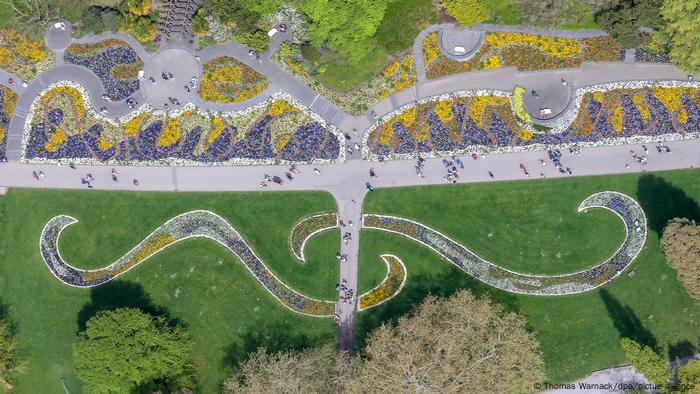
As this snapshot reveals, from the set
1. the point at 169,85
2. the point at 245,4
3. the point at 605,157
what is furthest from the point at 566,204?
the point at 169,85

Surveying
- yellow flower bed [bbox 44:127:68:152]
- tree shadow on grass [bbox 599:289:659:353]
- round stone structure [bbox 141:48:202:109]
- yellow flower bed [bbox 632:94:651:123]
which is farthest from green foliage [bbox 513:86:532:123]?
yellow flower bed [bbox 44:127:68:152]

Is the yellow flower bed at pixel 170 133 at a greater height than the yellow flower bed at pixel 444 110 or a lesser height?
lesser

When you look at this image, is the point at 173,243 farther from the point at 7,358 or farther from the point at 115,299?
the point at 7,358

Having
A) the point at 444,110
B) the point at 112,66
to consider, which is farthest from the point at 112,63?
Result: the point at 444,110

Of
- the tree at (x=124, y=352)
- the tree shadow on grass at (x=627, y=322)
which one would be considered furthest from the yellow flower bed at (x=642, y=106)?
the tree at (x=124, y=352)

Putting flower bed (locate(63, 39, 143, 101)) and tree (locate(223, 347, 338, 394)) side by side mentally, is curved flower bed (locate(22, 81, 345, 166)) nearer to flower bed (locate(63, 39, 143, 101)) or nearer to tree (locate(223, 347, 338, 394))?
flower bed (locate(63, 39, 143, 101))

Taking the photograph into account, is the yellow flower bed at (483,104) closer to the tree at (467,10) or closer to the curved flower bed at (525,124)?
the curved flower bed at (525,124)
